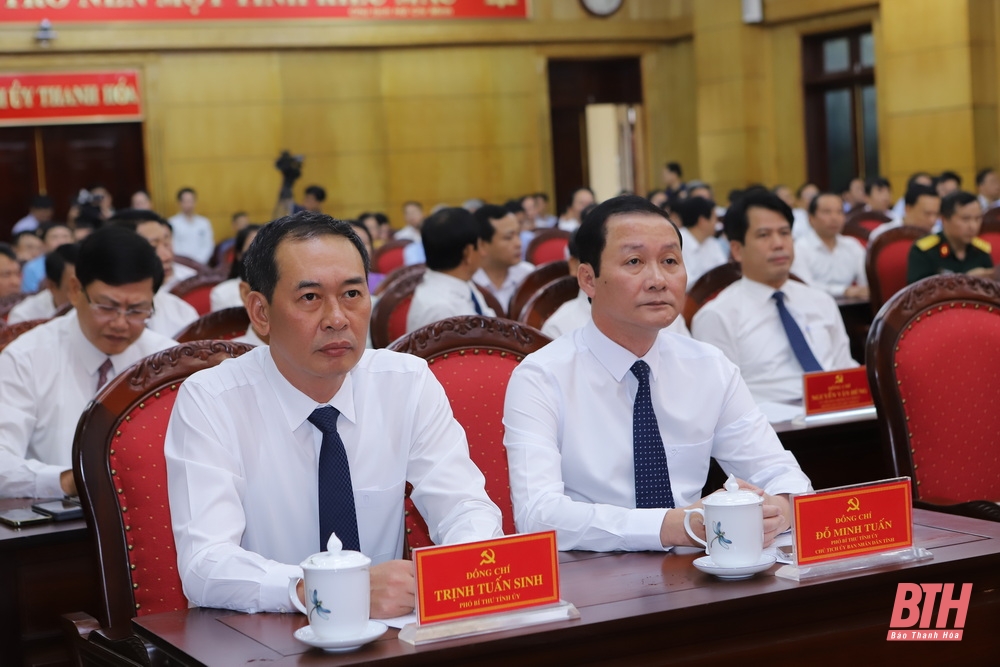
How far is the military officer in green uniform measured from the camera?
5.32 meters

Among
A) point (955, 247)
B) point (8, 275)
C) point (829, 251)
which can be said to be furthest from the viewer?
point (829, 251)

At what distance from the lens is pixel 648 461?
2.01m

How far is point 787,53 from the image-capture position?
41.2 ft

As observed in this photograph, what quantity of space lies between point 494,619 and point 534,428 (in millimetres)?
656

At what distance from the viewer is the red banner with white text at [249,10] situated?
11.3 m

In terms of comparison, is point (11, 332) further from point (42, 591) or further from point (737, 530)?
point (737, 530)

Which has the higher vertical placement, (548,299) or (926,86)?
(926,86)

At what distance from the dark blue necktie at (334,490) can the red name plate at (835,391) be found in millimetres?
1248

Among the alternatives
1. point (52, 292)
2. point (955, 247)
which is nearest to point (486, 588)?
point (52, 292)

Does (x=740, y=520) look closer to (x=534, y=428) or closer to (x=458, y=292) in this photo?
(x=534, y=428)

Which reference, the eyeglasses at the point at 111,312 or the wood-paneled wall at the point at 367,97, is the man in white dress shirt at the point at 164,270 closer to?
the eyeglasses at the point at 111,312

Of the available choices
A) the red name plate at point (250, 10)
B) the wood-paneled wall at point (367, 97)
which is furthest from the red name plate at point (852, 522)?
the red name plate at point (250, 10)

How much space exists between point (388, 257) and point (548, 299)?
3944mm

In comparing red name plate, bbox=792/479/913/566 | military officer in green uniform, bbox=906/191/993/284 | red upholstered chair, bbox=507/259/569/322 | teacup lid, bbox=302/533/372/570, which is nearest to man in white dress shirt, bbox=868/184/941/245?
military officer in green uniform, bbox=906/191/993/284
